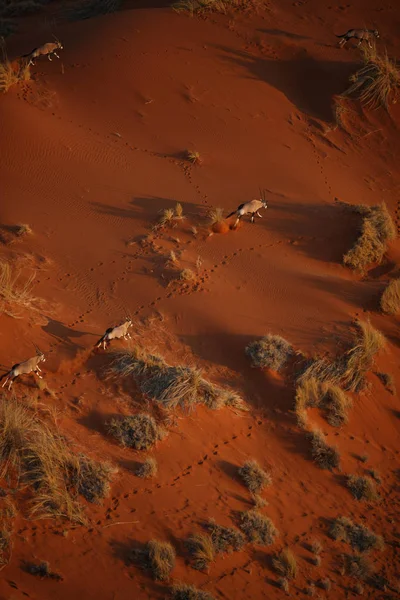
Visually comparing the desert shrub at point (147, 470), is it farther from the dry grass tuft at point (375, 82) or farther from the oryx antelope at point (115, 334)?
the dry grass tuft at point (375, 82)

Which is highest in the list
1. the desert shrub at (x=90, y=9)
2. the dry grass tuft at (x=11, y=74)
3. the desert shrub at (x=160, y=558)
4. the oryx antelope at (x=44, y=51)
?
the desert shrub at (x=90, y=9)

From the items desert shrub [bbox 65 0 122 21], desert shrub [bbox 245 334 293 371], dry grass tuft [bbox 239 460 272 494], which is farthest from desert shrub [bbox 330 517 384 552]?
desert shrub [bbox 65 0 122 21]

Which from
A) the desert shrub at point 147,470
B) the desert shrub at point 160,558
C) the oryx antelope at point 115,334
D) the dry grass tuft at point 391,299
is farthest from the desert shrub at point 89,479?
the dry grass tuft at point 391,299

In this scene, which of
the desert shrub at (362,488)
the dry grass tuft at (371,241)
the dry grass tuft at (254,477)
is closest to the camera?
the dry grass tuft at (254,477)

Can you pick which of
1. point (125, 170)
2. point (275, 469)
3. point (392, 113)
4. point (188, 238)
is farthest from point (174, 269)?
point (392, 113)

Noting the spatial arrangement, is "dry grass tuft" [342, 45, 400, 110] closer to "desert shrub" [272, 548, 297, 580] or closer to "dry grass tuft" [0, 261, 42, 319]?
"dry grass tuft" [0, 261, 42, 319]

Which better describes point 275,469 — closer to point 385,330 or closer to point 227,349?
point 227,349
